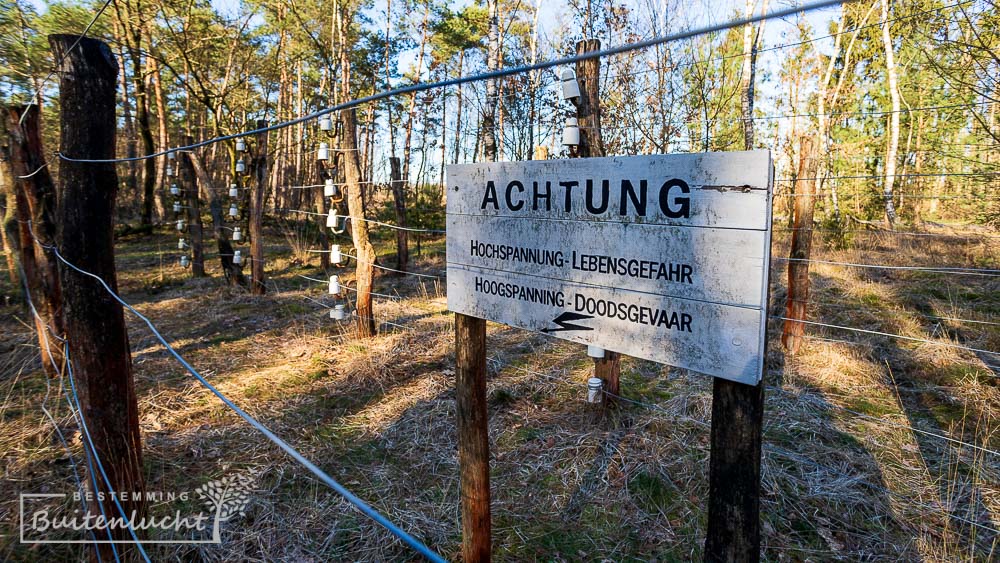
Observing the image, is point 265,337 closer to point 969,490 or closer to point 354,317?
point 354,317

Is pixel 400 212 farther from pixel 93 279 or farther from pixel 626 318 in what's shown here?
pixel 626 318

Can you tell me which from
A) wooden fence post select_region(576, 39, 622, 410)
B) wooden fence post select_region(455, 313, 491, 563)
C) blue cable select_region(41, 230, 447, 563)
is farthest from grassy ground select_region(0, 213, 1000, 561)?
blue cable select_region(41, 230, 447, 563)

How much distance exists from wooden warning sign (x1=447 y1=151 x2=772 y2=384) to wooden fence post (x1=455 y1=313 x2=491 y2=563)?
0.19 metres

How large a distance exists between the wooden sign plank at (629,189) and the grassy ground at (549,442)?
1.94 m

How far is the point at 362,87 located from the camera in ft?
68.6

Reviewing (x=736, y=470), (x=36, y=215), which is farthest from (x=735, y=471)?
(x=36, y=215)

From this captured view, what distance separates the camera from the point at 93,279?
2.35m

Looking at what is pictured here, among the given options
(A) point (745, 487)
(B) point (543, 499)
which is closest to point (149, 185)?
(B) point (543, 499)

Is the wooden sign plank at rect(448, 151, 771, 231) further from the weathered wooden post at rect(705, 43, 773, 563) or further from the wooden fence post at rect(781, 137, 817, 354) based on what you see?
the wooden fence post at rect(781, 137, 817, 354)

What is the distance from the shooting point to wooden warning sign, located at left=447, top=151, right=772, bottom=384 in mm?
1271

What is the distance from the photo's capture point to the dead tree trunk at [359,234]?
6.05m

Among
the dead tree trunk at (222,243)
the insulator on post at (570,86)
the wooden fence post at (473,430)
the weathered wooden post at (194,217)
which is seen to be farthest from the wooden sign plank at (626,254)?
the weathered wooden post at (194,217)

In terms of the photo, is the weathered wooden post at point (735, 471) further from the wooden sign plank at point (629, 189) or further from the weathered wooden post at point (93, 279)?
the weathered wooden post at point (93, 279)

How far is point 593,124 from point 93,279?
319 cm
